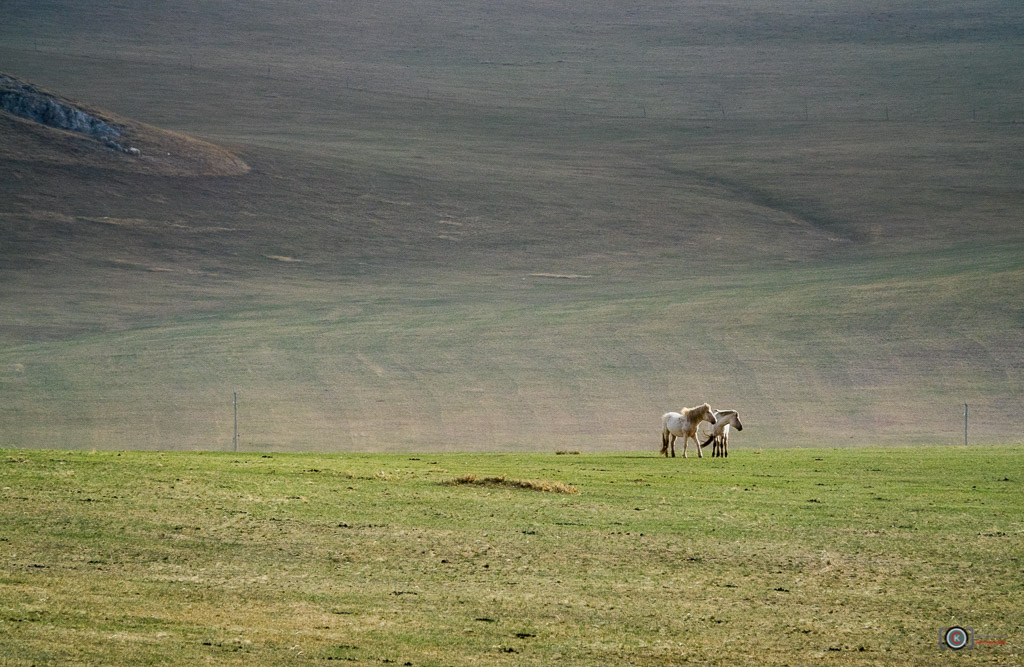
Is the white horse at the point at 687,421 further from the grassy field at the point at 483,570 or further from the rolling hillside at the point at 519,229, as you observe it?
the rolling hillside at the point at 519,229

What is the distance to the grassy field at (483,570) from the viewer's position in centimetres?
1023

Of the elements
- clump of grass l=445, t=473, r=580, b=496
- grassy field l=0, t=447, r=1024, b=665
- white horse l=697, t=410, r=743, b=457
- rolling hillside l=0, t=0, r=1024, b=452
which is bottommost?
grassy field l=0, t=447, r=1024, b=665

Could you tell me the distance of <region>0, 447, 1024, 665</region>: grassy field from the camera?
1023cm

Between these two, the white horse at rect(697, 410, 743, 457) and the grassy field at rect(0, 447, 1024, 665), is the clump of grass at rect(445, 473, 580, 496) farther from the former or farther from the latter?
the white horse at rect(697, 410, 743, 457)

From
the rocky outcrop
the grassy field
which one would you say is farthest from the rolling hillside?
the grassy field

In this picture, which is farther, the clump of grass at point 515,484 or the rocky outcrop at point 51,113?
the rocky outcrop at point 51,113

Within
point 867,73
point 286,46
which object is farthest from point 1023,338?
point 286,46

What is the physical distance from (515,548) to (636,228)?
7317cm

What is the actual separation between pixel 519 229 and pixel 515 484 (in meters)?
66.1

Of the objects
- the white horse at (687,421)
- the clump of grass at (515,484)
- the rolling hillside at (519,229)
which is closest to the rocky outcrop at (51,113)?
the rolling hillside at (519,229)

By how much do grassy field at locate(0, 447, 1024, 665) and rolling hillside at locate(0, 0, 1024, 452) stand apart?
23.0 m

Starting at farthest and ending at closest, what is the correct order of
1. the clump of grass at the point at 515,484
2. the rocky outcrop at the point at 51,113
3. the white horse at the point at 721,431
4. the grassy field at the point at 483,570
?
the rocky outcrop at the point at 51,113
the white horse at the point at 721,431
the clump of grass at the point at 515,484
the grassy field at the point at 483,570

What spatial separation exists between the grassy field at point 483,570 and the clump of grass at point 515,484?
0.28 meters

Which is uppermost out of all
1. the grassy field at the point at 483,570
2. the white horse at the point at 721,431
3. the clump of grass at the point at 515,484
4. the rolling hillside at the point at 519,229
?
the rolling hillside at the point at 519,229
